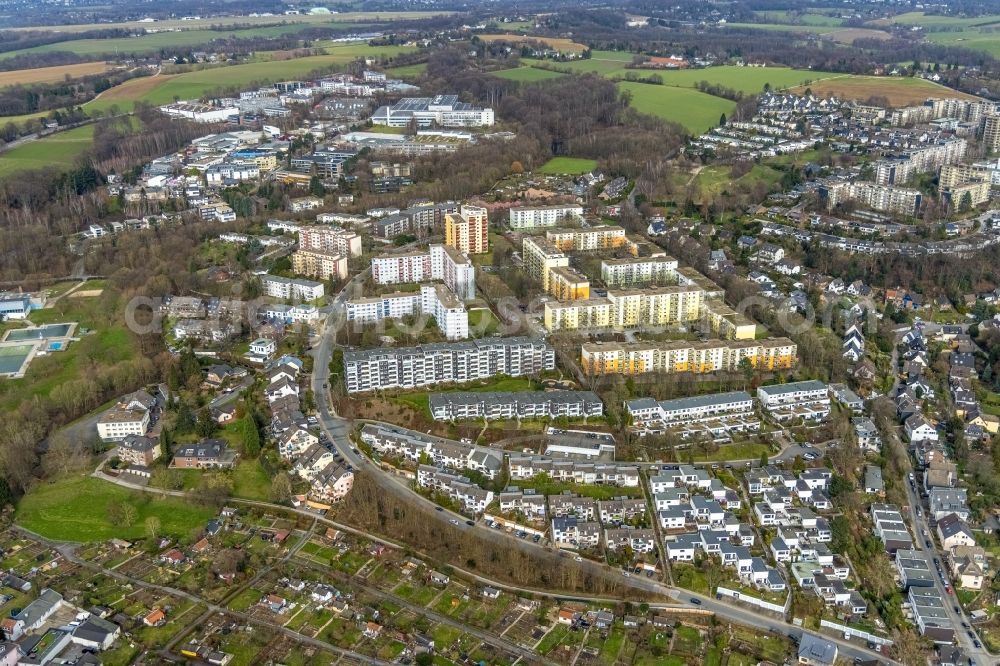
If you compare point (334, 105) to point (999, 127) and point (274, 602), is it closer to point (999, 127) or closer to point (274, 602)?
point (999, 127)

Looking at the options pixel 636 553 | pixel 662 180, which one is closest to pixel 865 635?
pixel 636 553

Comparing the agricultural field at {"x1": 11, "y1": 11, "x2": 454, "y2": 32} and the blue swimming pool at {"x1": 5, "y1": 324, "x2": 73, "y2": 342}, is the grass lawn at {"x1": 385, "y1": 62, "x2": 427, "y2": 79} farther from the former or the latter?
the blue swimming pool at {"x1": 5, "y1": 324, "x2": 73, "y2": 342}

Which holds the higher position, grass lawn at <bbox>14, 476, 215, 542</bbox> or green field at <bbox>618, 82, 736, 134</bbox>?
green field at <bbox>618, 82, 736, 134</bbox>

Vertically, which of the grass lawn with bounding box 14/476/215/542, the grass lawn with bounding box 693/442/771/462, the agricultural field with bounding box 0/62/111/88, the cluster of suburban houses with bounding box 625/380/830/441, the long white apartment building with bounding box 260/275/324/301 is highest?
the agricultural field with bounding box 0/62/111/88

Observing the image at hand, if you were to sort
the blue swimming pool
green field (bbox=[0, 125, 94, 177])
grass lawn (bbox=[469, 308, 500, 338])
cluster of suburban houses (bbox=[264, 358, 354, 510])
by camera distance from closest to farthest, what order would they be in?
1. cluster of suburban houses (bbox=[264, 358, 354, 510])
2. grass lawn (bbox=[469, 308, 500, 338])
3. the blue swimming pool
4. green field (bbox=[0, 125, 94, 177])

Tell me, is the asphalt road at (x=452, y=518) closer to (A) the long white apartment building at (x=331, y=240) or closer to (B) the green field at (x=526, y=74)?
(A) the long white apartment building at (x=331, y=240)

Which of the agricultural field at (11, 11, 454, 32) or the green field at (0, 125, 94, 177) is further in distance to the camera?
the agricultural field at (11, 11, 454, 32)

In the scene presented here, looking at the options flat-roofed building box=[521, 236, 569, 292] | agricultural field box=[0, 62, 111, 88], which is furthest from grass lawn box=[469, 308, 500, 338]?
agricultural field box=[0, 62, 111, 88]

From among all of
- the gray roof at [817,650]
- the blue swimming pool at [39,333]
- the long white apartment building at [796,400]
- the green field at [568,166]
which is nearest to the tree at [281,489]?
the gray roof at [817,650]
